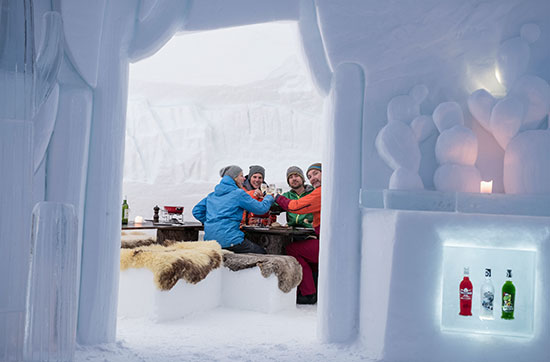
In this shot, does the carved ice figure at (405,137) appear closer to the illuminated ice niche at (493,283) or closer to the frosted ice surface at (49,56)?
the illuminated ice niche at (493,283)

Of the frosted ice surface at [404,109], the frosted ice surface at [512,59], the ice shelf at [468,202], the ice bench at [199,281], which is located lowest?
the ice bench at [199,281]

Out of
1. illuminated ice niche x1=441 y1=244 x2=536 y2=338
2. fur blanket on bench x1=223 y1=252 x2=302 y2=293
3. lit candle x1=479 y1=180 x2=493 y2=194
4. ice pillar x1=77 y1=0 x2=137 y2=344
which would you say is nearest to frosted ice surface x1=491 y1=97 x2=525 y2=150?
lit candle x1=479 y1=180 x2=493 y2=194

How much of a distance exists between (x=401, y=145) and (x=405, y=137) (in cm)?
6

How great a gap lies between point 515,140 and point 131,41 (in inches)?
98.3

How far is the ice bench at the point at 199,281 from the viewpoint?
12.7ft

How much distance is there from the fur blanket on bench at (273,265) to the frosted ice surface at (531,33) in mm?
2481

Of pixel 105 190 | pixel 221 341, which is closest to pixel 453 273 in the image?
pixel 221 341

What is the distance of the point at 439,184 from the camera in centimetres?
312

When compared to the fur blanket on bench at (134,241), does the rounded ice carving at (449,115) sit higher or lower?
higher

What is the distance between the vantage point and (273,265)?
4.29m

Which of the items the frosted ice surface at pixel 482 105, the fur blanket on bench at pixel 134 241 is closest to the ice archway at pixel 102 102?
the frosted ice surface at pixel 482 105

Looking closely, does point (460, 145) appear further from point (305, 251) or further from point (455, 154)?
point (305, 251)

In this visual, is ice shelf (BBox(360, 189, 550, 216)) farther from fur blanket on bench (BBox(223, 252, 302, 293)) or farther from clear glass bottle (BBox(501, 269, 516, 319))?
fur blanket on bench (BBox(223, 252, 302, 293))

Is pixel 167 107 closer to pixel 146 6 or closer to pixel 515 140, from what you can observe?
pixel 146 6
